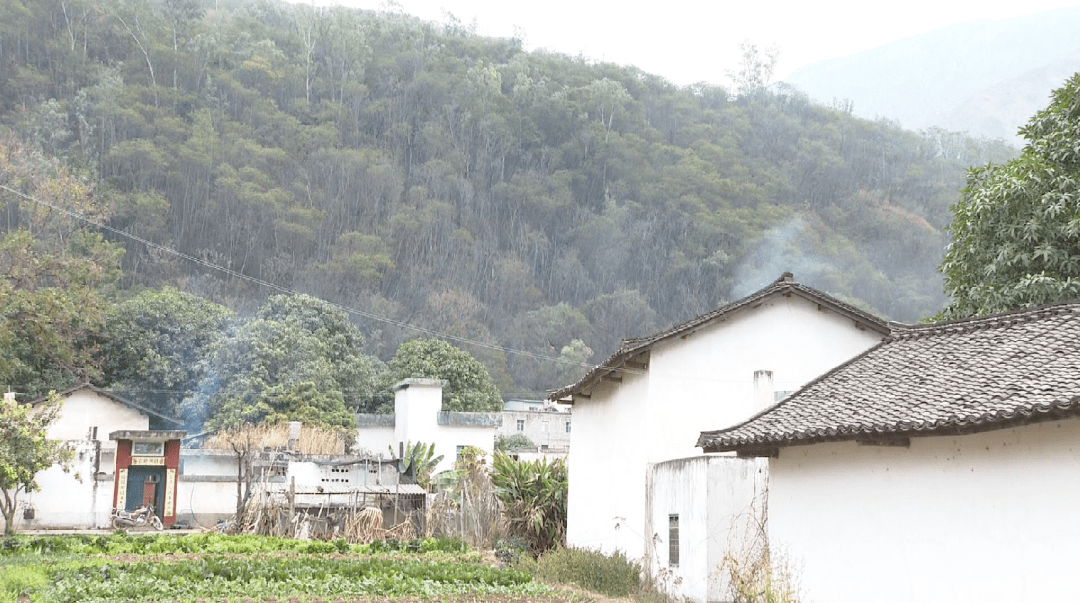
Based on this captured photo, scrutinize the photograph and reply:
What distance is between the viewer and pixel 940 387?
39.1 ft

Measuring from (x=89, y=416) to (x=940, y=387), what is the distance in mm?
37659

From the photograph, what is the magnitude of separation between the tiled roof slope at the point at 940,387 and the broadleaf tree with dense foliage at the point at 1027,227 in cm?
823

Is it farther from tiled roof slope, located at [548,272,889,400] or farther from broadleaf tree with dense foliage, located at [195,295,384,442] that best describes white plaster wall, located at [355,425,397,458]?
tiled roof slope, located at [548,272,889,400]

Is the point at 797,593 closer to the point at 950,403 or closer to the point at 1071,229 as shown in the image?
the point at 950,403

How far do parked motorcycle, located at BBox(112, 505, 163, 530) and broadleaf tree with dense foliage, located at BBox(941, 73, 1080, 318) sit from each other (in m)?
24.6

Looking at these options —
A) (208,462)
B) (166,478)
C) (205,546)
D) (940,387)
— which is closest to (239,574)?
(205,546)

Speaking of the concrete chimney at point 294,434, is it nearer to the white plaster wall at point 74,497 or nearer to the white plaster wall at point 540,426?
the white plaster wall at point 74,497

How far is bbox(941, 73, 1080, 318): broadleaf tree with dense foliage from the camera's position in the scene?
2131cm

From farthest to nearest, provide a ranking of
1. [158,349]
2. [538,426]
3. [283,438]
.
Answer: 1. [538,426]
2. [158,349]
3. [283,438]

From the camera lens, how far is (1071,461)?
31.9 ft

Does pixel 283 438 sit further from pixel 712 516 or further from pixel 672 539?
pixel 712 516

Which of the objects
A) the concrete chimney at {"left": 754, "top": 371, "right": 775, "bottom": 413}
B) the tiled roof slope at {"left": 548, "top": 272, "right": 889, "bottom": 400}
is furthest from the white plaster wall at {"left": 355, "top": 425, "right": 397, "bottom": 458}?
the concrete chimney at {"left": 754, "top": 371, "right": 775, "bottom": 413}

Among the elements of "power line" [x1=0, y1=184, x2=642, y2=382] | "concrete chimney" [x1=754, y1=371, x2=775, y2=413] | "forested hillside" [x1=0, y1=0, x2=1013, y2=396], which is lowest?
"concrete chimney" [x1=754, y1=371, x2=775, y2=413]

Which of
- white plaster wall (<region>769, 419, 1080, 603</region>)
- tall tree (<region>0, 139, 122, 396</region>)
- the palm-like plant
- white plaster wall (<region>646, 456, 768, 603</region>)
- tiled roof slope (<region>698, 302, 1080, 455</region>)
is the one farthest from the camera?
tall tree (<region>0, 139, 122, 396</region>)
